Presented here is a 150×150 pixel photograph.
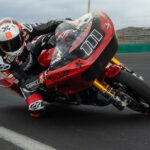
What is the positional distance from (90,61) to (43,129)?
1236mm

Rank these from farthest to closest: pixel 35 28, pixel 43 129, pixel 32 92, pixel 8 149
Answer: pixel 35 28 → pixel 32 92 → pixel 43 129 → pixel 8 149

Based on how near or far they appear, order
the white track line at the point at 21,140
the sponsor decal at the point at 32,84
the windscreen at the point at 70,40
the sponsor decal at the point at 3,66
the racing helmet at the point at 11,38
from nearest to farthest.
Answer: 1. the white track line at the point at 21,140
2. the windscreen at the point at 70,40
3. the racing helmet at the point at 11,38
4. the sponsor decal at the point at 32,84
5. the sponsor decal at the point at 3,66

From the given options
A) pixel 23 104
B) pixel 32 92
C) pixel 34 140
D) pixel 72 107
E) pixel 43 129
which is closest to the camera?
pixel 34 140

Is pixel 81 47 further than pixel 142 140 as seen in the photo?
Yes

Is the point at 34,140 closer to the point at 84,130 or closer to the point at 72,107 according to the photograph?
the point at 84,130

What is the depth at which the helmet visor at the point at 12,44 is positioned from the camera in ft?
14.1

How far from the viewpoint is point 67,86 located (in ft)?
12.8

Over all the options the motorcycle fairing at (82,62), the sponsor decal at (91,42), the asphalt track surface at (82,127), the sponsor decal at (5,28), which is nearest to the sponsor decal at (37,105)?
the asphalt track surface at (82,127)

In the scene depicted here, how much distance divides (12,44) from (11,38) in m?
0.11

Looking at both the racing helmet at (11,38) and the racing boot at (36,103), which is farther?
the racing boot at (36,103)

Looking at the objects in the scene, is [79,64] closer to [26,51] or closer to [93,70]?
[93,70]

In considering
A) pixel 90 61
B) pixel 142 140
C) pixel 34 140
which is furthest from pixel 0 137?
pixel 142 140

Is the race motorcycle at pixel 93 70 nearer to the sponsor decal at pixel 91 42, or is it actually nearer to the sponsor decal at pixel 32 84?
the sponsor decal at pixel 91 42

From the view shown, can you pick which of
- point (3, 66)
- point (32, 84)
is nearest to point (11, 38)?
point (3, 66)
